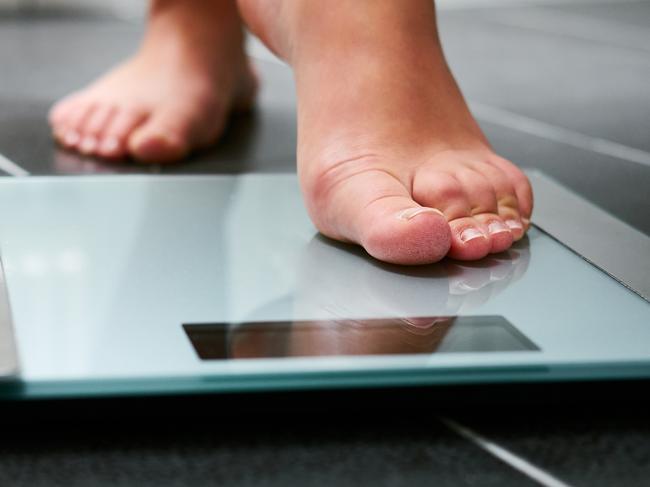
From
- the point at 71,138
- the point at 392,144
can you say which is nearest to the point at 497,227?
the point at 392,144

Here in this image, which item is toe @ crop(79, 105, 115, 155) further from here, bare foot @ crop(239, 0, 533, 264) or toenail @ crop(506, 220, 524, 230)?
toenail @ crop(506, 220, 524, 230)

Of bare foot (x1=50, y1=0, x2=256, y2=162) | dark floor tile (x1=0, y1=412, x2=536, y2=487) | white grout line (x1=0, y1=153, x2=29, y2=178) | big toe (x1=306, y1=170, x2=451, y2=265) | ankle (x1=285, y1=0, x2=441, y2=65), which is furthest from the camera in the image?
A: bare foot (x1=50, y1=0, x2=256, y2=162)

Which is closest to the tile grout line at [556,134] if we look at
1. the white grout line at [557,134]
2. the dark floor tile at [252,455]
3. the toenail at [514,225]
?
the white grout line at [557,134]

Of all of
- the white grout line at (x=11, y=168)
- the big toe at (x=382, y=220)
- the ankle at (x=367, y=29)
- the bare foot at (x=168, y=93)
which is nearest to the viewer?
the big toe at (x=382, y=220)

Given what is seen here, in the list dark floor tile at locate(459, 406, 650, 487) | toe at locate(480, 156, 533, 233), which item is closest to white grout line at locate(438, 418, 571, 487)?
dark floor tile at locate(459, 406, 650, 487)

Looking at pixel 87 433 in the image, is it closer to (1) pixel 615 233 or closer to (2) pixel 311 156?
(2) pixel 311 156

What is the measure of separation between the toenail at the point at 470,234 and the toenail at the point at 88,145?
538 millimetres

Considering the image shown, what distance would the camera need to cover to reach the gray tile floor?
21.2 inches

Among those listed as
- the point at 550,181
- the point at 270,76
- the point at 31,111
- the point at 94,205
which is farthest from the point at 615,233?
the point at 270,76

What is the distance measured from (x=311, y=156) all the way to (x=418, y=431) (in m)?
0.34

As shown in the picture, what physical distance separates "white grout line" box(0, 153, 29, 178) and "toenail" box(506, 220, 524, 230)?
1.63ft

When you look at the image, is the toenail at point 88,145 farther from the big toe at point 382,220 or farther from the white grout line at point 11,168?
the big toe at point 382,220

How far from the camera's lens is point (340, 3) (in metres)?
0.92

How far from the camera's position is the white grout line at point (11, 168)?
1.08 m
